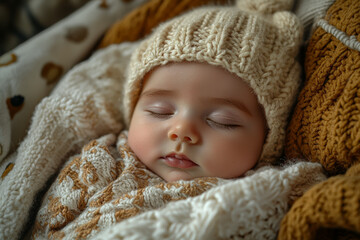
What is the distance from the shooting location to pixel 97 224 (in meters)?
0.88

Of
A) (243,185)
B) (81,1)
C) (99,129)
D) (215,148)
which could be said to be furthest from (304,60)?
(81,1)

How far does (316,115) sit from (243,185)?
0.42m

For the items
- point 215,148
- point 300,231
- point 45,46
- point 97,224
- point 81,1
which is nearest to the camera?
point 300,231

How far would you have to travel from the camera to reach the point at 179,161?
1.05m

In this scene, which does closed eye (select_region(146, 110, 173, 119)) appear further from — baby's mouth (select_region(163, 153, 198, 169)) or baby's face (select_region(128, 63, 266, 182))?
baby's mouth (select_region(163, 153, 198, 169))

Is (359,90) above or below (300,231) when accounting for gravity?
above

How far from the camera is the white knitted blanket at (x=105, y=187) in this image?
73 cm

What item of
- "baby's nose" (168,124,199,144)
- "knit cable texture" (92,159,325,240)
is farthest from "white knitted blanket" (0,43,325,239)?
"baby's nose" (168,124,199,144)

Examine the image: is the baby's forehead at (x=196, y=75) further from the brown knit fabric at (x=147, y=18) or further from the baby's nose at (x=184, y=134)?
the brown knit fabric at (x=147, y=18)

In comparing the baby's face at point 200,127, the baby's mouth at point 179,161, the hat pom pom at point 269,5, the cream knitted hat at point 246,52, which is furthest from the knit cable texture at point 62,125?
the hat pom pom at point 269,5

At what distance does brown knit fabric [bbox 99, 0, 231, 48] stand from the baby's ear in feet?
1.51

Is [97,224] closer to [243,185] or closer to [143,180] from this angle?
[143,180]

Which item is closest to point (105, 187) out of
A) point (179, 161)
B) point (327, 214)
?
point (179, 161)

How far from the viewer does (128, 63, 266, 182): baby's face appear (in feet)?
3.38
